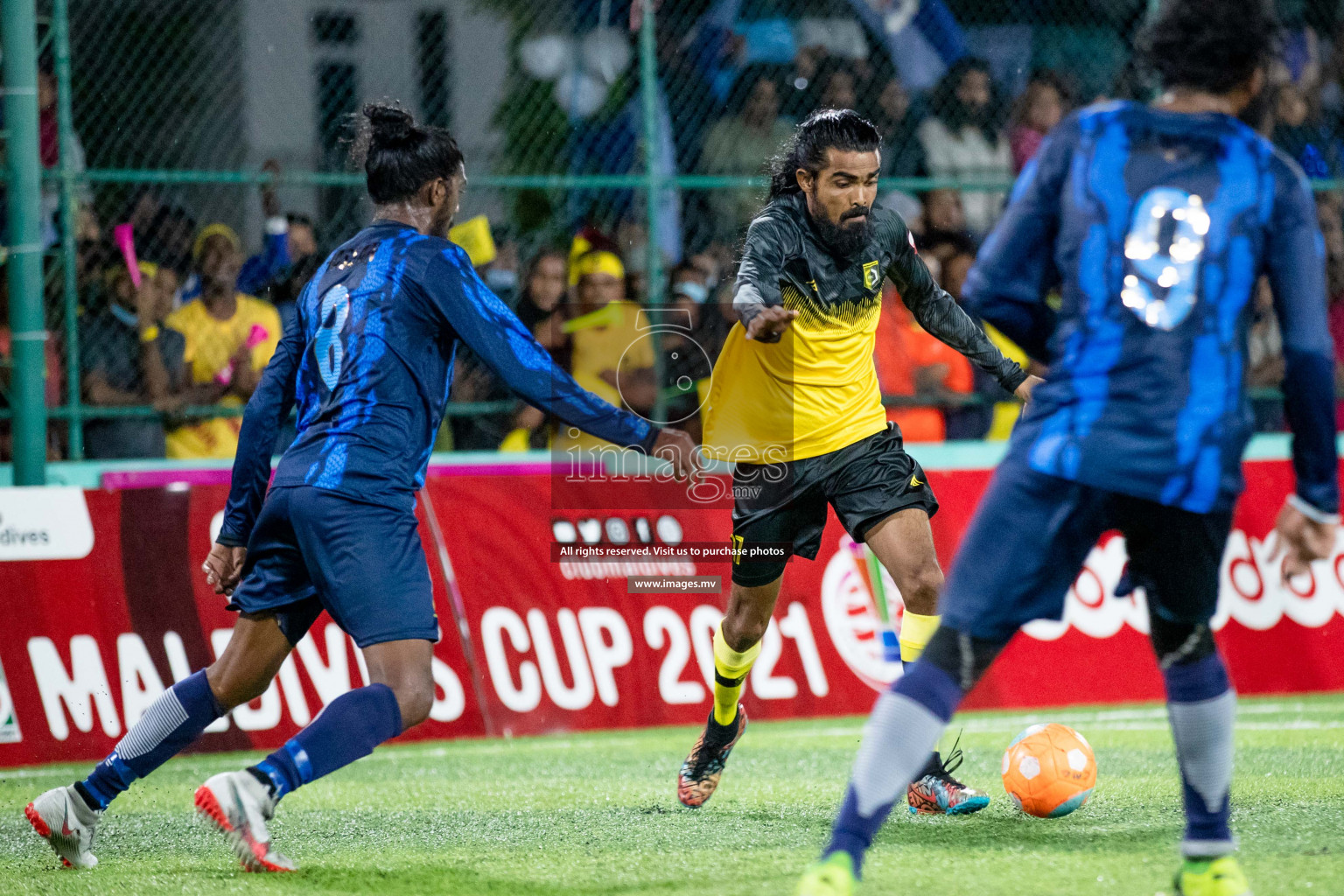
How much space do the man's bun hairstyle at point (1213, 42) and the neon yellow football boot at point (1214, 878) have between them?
1729 mm

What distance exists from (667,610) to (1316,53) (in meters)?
6.64

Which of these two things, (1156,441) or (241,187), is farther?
(241,187)

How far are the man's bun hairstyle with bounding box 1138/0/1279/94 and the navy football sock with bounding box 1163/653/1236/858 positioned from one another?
1301 mm

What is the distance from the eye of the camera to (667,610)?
8.37 meters

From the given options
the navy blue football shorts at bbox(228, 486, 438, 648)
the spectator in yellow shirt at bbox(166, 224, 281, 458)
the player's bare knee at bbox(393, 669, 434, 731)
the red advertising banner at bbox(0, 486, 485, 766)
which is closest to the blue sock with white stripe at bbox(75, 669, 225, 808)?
the navy blue football shorts at bbox(228, 486, 438, 648)

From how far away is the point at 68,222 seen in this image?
8711 mm

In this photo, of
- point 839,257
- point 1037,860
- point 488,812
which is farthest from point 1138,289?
point 488,812

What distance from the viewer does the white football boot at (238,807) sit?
390 cm

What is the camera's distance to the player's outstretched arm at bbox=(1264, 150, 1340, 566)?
129 inches

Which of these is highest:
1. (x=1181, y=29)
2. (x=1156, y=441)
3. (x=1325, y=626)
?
(x=1181, y=29)

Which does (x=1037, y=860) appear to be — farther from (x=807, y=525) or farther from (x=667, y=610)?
(x=667, y=610)

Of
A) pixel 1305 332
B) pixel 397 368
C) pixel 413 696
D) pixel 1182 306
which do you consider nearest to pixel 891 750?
pixel 1182 306

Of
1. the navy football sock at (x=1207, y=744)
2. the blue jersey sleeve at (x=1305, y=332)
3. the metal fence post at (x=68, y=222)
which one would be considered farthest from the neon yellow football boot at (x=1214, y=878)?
the metal fence post at (x=68, y=222)

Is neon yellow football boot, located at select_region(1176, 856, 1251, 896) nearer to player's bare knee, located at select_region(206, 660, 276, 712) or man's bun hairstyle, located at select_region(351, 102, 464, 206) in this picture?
player's bare knee, located at select_region(206, 660, 276, 712)
